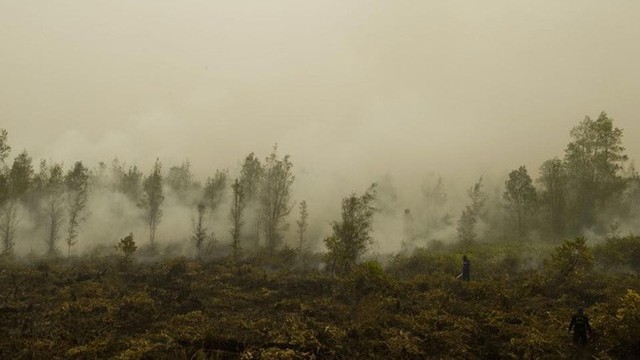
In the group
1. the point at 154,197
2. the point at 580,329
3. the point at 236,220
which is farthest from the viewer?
the point at 154,197

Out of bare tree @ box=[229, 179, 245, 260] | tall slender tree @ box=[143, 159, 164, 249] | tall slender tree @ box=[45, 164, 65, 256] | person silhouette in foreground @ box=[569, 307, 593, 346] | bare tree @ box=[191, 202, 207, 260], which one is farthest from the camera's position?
tall slender tree @ box=[143, 159, 164, 249]

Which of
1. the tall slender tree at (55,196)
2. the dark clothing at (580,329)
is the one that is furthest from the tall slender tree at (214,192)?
the dark clothing at (580,329)

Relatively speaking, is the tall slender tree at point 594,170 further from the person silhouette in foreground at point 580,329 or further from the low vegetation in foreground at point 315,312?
the person silhouette in foreground at point 580,329

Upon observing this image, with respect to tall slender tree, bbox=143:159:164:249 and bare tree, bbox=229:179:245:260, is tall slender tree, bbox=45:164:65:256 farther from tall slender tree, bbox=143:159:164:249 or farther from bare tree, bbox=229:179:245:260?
bare tree, bbox=229:179:245:260

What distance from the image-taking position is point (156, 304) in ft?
73.9

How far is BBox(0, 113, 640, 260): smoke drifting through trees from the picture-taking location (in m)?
47.6

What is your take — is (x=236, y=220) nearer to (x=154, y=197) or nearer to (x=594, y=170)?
(x=154, y=197)

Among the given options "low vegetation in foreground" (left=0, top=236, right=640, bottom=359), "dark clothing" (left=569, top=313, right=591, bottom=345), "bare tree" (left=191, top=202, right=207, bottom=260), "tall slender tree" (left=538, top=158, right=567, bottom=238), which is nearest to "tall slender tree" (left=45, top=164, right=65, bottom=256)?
"bare tree" (left=191, top=202, right=207, bottom=260)

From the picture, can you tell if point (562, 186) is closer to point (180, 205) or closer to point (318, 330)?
point (318, 330)

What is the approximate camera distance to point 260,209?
60500 mm

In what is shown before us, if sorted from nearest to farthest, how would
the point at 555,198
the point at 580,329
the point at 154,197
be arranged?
the point at 580,329 → the point at 555,198 → the point at 154,197

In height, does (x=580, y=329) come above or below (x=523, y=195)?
below

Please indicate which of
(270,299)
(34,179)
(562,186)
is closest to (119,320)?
(270,299)

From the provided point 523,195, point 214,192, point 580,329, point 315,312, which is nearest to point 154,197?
point 214,192
